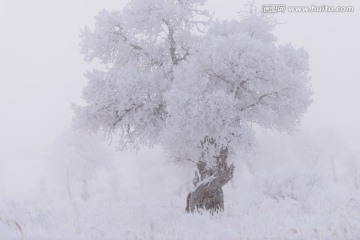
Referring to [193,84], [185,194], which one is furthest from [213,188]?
[185,194]

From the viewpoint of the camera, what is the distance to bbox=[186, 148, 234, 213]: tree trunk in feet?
42.9

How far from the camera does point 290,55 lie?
44.2 feet

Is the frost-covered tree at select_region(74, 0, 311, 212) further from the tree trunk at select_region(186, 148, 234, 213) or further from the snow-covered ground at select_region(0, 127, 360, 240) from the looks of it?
the snow-covered ground at select_region(0, 127, 360, 240)

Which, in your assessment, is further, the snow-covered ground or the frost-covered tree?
the frost-covered tree

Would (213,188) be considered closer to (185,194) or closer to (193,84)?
(193,84)

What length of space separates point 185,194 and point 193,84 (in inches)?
1351

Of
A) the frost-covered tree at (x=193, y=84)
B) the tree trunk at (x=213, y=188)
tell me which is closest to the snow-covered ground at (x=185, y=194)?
the tree trunk at (x=213, y=188)

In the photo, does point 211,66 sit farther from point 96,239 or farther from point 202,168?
point 96,239

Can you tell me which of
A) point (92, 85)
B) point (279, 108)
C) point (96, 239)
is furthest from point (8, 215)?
point (279, 108)

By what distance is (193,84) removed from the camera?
12078 mm

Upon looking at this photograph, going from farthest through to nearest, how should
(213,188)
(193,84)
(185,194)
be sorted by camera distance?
(185,194) → (213,188) → (193,84)

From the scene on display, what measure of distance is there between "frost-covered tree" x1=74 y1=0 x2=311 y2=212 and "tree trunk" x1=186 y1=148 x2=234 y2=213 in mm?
30

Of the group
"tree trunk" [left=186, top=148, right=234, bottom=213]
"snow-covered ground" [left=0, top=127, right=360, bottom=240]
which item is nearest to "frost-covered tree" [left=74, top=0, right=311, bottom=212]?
"tree trunk" [left=186, top=148, right=234, bottom=213]

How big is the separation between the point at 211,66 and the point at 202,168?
143 inches
